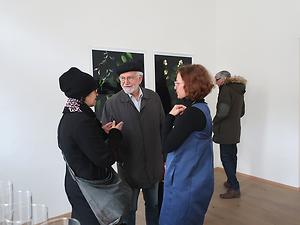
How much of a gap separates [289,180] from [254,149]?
640mm

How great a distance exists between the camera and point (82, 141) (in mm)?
1467

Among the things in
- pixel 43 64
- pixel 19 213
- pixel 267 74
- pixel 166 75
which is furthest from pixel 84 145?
pixel 267 74

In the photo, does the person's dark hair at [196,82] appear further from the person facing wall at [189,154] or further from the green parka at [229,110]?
the green parka at [229,110]

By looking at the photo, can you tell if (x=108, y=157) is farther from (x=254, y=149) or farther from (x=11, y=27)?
(x=254, y=149)

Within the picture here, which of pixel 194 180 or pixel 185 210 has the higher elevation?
pixel 194 180

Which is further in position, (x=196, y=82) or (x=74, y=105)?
(x=196, y=82)

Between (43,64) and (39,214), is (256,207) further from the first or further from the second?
(39,214)

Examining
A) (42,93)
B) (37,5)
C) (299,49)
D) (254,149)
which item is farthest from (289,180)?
(37,5)

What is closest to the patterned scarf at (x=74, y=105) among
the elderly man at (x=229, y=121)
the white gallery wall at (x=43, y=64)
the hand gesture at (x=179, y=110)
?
the hand gesture at (x=179, y=110)

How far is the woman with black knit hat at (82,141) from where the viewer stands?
58.1 inches

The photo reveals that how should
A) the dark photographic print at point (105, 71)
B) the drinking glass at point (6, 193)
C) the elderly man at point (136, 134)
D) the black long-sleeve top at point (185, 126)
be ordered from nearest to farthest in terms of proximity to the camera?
the drinking glass at point (6, 193) → the black long-sleeve top at point (185, 126) → the elderly man at point (136, 134) → the dark photographic print at point (105, 71)

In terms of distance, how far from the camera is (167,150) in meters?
1.76

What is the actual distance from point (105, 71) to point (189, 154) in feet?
6.78

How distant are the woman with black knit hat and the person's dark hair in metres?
0.54
